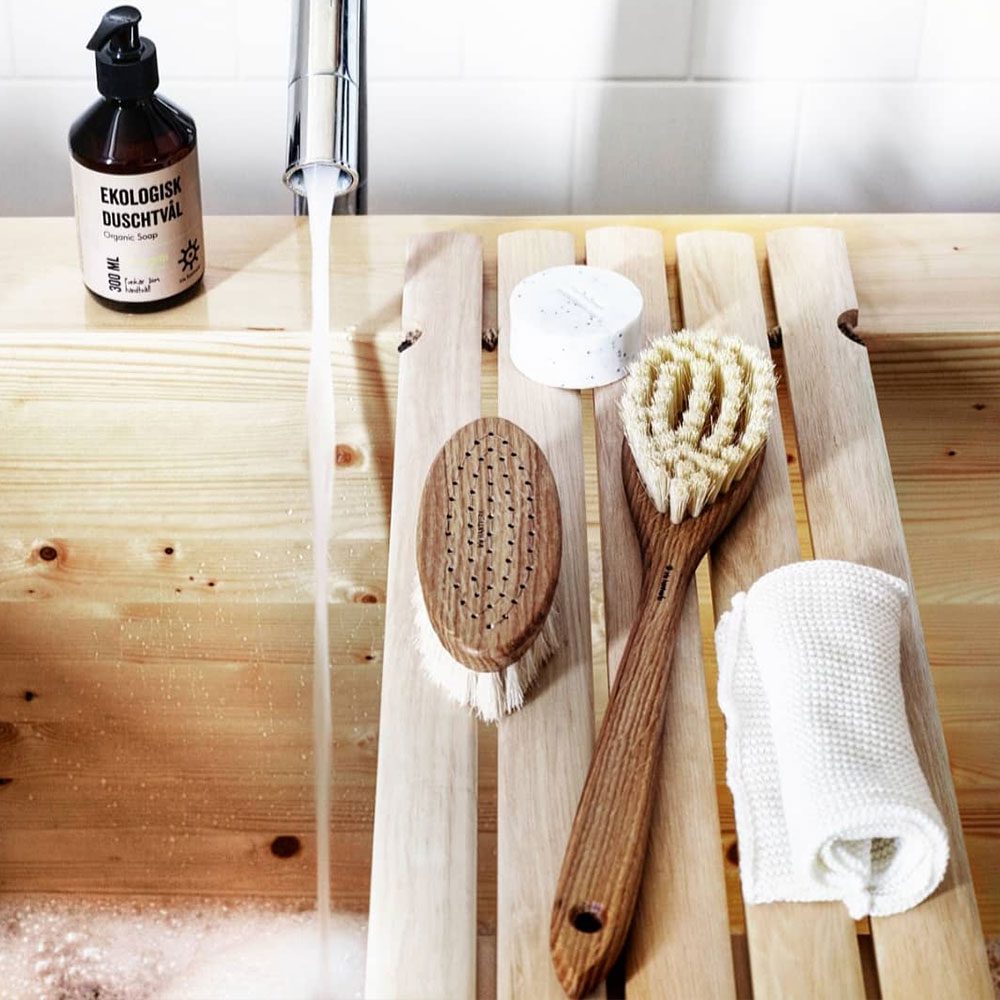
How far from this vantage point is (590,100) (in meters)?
0.95

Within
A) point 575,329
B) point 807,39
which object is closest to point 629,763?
point 575,329

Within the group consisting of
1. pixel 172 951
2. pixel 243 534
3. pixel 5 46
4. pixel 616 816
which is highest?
pixel 5 46

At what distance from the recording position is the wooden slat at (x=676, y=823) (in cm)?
51

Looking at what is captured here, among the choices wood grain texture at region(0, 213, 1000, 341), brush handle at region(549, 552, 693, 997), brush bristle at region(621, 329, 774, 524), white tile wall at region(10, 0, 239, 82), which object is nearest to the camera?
brush handle at region(549, 552, 693, 997)

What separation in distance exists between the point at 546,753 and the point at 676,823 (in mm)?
64

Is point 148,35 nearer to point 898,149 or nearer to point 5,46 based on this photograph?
point 5,46

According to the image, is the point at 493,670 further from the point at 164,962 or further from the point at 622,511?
the point at 164,962

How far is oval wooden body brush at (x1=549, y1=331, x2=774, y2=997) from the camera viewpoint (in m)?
0.51

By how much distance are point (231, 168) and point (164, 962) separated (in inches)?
22.5

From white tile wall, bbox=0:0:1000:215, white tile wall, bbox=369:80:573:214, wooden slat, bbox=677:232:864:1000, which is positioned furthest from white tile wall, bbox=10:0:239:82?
wooden slat, bbox=677:232:864:1000

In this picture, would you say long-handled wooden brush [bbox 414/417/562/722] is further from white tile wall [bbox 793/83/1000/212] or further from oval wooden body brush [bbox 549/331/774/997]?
white tile wall [bbox 793/83/1000/212]

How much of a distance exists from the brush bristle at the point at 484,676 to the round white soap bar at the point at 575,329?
0.57ft

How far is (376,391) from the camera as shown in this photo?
809 millimetres

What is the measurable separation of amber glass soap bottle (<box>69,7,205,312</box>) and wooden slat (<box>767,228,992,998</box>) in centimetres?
37
